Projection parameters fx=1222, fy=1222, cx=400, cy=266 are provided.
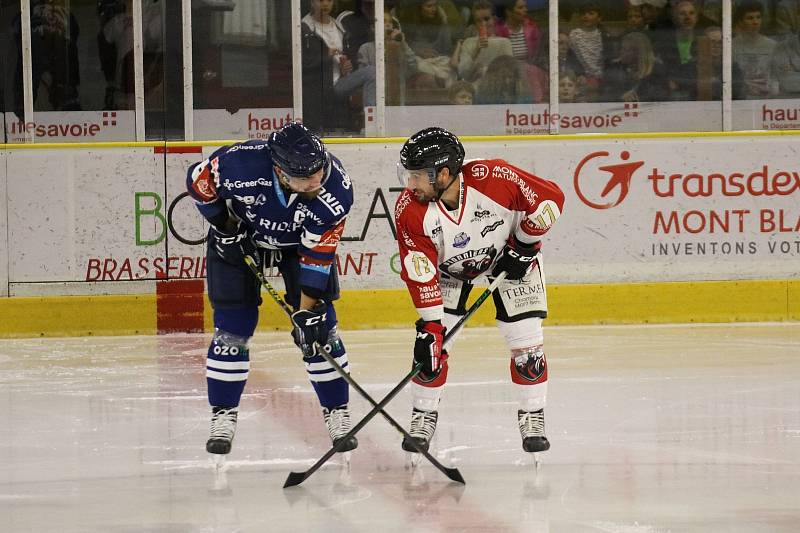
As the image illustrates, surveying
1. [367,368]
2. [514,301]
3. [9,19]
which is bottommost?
[367,368]

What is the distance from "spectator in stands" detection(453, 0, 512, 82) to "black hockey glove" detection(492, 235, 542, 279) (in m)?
3.93

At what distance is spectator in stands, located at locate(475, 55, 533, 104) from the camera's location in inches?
299

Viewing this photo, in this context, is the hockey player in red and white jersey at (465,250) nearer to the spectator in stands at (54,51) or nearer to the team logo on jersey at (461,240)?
the team logo on jersey at (461,240)

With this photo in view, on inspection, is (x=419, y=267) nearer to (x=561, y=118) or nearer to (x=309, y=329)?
(x=309, y=329)

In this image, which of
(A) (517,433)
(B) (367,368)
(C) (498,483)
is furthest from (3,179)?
(C) (498,483)

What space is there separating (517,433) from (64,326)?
141 inches

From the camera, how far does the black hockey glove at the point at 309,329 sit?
3648 mm

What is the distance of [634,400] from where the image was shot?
496 centimetres

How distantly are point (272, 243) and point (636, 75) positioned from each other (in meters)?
4.50

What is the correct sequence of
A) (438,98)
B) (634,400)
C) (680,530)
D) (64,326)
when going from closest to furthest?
(680,530), (634,400), (64,326), (438,98)

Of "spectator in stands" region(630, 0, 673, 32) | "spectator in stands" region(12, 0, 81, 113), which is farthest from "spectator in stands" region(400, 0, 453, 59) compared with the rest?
"spectator in stands" region(12, 0, 81, 113)

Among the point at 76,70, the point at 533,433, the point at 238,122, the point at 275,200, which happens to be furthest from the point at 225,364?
the point at 76,70

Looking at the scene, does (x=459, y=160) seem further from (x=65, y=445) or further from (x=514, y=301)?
(x=65, y=445)

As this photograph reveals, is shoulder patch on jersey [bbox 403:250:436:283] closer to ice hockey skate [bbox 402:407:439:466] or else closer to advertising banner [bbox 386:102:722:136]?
ice hockey skate [bbox 402:407:439:466]
